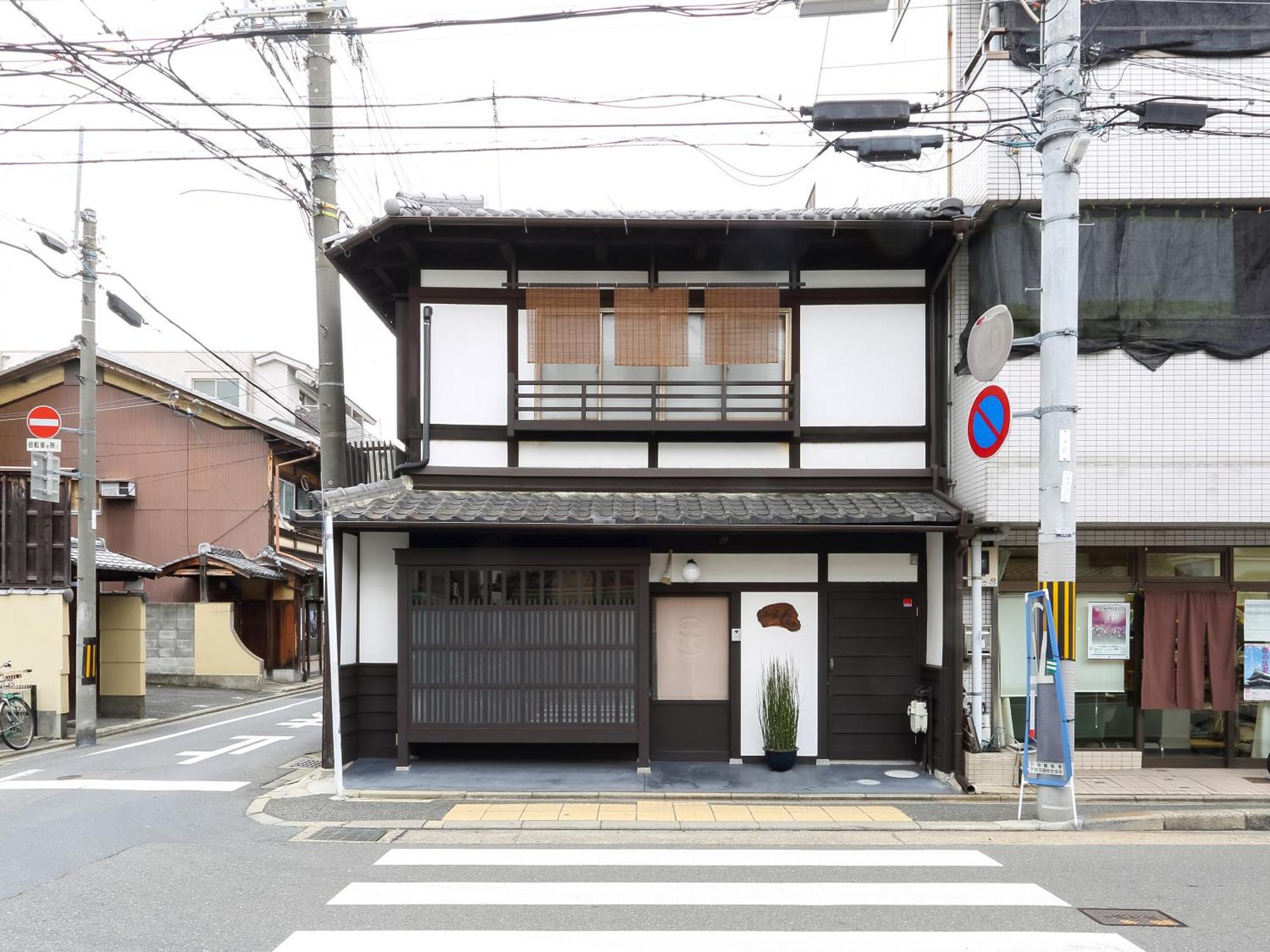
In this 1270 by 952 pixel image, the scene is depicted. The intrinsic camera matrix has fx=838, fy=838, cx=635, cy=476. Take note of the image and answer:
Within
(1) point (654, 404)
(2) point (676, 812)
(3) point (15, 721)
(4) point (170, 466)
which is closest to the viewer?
(2) point (676, 812)

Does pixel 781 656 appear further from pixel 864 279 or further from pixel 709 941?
pixel 709 941

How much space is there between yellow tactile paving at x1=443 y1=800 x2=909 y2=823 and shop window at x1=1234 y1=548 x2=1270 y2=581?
19.0 feet

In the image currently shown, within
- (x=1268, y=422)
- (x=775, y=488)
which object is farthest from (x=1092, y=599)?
(x=775, y=488)

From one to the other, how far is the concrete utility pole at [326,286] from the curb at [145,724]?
301 inches

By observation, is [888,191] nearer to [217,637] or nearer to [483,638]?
[483,638]

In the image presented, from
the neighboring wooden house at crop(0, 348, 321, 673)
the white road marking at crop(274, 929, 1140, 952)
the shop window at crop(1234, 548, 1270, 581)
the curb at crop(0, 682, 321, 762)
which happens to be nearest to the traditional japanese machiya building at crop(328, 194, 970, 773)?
the shop window at crop(1234, 548, 1270, 581)

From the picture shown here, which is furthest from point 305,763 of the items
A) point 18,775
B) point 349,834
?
point 349,834

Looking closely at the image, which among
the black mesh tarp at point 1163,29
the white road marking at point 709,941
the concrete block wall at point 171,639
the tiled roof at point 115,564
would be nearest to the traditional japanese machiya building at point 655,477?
the black mesh tarp at point 1163,29

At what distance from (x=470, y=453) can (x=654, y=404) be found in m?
2.55

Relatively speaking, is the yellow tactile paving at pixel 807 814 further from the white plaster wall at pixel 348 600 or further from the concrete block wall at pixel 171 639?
the concrete block wall at pixel 171 639

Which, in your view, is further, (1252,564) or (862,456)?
(862,456)

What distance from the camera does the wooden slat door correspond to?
426 inches

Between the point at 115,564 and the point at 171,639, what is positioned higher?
the point at 115,564

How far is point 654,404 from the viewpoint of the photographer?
11062 mm
